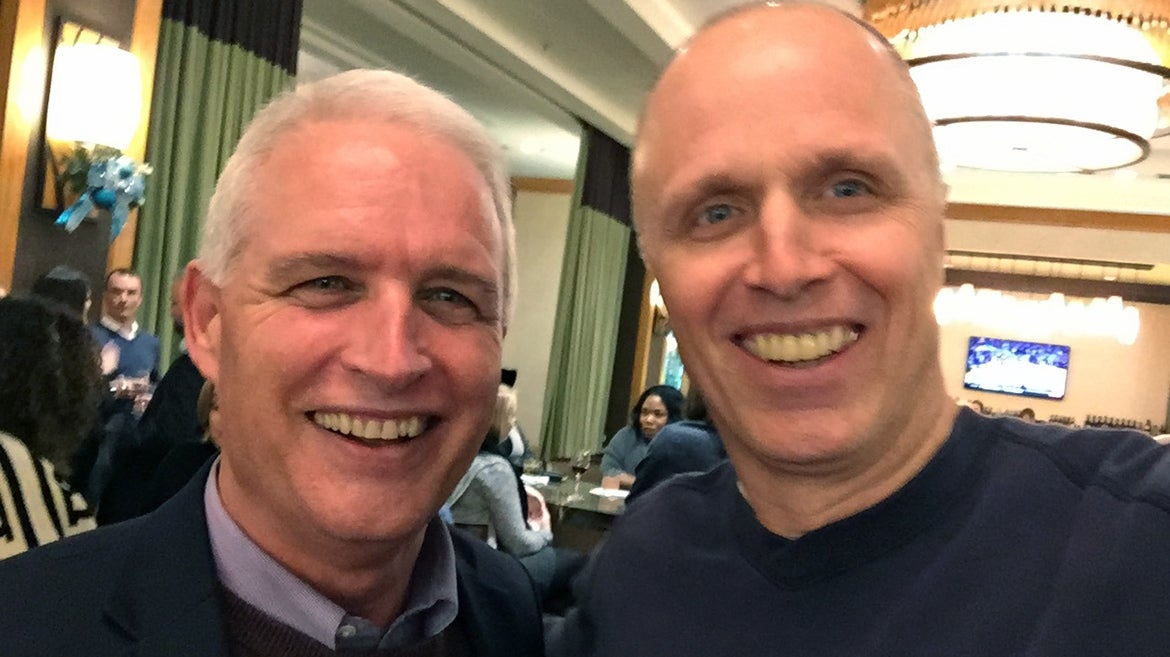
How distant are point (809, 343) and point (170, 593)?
71cm

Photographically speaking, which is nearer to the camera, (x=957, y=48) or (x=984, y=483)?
(x=984, y=483)

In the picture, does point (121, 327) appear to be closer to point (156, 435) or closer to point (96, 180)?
point (96, 180)

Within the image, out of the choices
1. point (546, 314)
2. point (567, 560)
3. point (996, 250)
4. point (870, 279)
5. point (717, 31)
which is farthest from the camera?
point (546, 314)

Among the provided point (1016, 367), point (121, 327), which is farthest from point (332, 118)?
point (1016, 367)

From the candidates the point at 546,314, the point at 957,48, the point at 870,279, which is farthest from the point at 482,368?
the point at 546,314

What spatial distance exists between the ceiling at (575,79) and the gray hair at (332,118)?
251 centimetres

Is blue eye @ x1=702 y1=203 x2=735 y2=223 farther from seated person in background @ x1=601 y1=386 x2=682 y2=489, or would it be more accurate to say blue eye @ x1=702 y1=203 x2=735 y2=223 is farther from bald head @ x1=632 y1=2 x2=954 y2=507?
seated person in background @ x1=601 y1=386 x2=682 y2=489

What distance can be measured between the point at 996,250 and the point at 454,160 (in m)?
7.85

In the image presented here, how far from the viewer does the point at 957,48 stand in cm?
290

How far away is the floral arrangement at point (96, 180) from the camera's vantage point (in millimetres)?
3330

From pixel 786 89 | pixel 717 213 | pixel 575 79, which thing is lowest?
pixel 717 213

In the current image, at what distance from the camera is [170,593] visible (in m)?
0.98

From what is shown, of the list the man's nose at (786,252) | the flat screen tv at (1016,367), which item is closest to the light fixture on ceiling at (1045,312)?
the flat screen tv at (1016,367)

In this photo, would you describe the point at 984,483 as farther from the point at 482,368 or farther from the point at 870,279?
the point at 482,368
